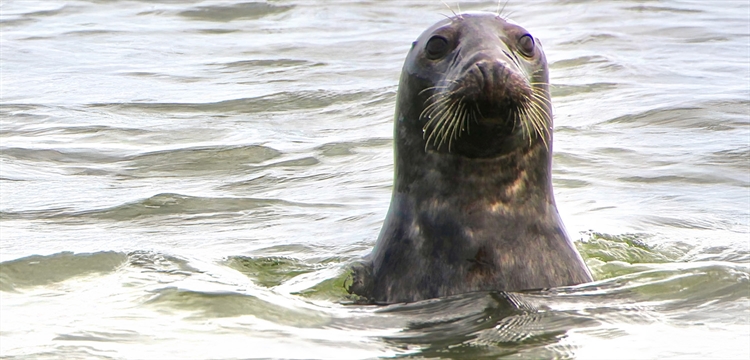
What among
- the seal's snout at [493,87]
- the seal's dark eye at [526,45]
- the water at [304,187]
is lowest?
the water at [304,187]

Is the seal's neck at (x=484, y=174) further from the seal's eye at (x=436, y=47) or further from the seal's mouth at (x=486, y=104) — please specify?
the seal's eye at (x=436, y=47)

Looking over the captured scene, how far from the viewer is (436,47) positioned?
15.5ft

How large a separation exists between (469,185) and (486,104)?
38 cm

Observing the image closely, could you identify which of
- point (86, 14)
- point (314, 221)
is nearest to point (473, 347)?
point (314, 221)

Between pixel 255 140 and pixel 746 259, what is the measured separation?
3863mm

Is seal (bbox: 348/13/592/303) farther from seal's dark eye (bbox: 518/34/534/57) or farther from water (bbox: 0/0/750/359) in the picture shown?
water (bbox: 0/0/750/359)

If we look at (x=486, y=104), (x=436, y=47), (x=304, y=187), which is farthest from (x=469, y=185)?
(x=304, y=187)

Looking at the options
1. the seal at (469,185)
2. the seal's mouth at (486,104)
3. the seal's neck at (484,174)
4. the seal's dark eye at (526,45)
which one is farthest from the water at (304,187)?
the seal's dark eye at (526,45)

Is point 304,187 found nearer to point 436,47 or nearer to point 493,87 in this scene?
point 436,47

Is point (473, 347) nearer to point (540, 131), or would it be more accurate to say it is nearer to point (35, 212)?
point (540, 131)

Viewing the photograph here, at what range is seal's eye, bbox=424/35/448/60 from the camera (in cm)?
470

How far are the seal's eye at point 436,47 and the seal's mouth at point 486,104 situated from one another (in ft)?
0.58

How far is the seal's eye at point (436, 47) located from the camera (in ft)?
15.4

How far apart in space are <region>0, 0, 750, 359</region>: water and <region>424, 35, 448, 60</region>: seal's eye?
2.83 feet
